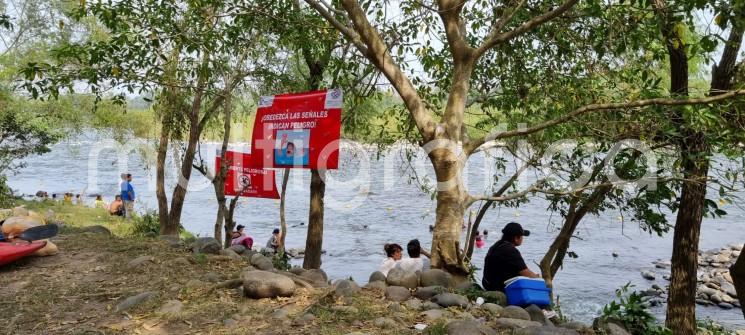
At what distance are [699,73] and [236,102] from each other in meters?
8.55

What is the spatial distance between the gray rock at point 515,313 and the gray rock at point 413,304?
673mm

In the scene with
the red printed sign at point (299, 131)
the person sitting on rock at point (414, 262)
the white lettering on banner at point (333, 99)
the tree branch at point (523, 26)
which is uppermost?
the tree branch at point (523, 26)

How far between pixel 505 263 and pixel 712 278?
14025 millimetres

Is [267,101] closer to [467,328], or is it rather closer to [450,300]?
[450,300]

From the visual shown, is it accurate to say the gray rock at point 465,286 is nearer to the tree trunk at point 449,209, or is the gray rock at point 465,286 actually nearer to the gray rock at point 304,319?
the tree trunk at point 449,209

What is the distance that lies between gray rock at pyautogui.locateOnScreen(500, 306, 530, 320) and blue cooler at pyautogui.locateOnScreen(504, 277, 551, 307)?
444mm

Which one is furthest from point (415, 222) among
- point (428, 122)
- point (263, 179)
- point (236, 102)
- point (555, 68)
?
point (428, 122)

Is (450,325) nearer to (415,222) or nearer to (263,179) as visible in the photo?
(263,179)

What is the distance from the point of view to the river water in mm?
15711

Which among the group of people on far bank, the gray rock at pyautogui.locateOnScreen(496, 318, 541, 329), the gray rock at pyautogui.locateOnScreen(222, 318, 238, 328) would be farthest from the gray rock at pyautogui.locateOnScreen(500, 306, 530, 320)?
the gray rock at pyautogui.locateOnScreen(222, 318, 238, 328)

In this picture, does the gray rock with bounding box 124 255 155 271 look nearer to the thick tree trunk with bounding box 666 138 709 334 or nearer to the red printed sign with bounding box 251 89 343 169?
the red printed sign with bounding box 251 89 343 169

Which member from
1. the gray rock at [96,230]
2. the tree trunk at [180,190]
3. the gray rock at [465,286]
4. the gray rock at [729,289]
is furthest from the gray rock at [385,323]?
the gray rock at [729,289]

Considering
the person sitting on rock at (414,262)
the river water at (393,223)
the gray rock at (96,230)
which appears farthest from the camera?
the river water at (393,223)

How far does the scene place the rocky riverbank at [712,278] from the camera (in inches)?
581
